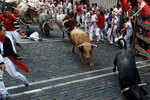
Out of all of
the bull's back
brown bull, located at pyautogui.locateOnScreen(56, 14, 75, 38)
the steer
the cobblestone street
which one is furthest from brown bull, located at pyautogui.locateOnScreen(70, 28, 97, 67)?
the steer

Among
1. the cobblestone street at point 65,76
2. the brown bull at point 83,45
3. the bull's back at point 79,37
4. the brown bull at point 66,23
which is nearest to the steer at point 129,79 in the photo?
the cobblestone street at point 65,76

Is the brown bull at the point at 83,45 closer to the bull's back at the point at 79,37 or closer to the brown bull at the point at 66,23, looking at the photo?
the bull's back at the point at 79,37

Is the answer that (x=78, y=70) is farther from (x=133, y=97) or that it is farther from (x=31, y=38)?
(x=31, y=38)

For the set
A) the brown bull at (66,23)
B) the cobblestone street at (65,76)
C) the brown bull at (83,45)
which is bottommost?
the cobblestone street at (65,76)

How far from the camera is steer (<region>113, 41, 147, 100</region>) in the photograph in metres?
4.81

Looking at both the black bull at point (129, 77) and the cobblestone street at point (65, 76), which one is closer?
the black bull at point (129, 77)

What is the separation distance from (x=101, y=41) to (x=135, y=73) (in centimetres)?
984

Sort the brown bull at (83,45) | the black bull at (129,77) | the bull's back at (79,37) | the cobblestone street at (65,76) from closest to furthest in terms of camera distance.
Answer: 1. the black bull at (129,77)
2. the cobblestone street at (65,76)
3. the brown bull at (83,45)
4. the bull's back at (79,37)

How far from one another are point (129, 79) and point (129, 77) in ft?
0.15

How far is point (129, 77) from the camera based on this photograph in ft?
16.6

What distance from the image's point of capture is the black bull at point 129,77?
480 centimetres

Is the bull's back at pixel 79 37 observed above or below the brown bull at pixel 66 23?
below

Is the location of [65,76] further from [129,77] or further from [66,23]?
[66,23]

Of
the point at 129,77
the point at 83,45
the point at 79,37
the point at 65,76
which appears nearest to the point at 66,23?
the point at 79,37
